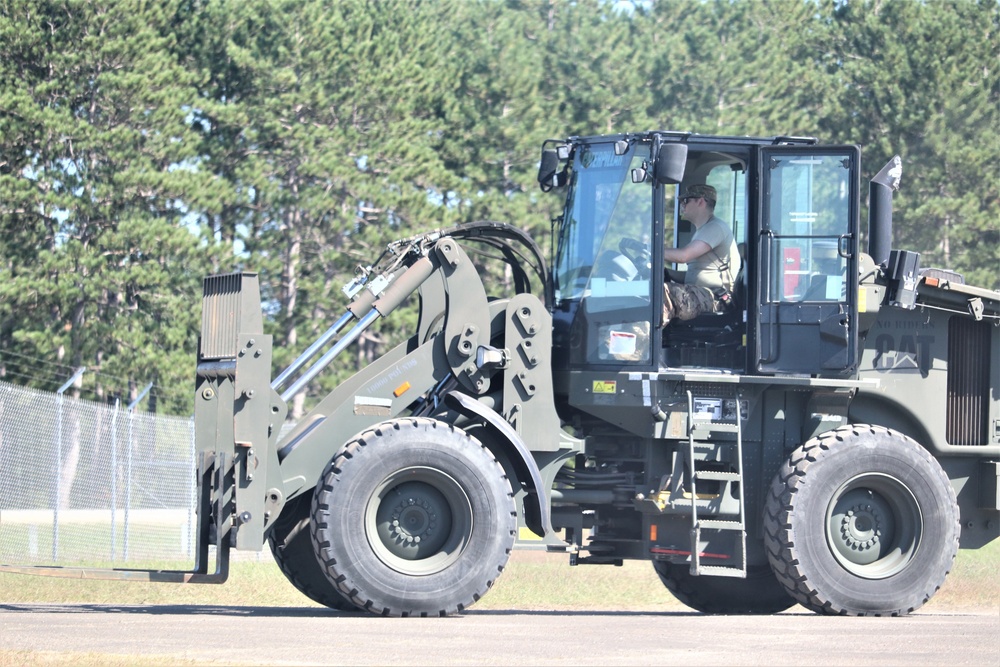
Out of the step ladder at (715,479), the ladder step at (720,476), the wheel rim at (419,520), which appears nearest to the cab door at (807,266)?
the step ladder at (715,479)

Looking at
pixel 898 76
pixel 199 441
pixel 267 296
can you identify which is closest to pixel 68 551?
pixel 199 441

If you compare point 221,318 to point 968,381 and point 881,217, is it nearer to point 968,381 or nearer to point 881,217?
point 881,217

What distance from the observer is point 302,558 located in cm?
1226

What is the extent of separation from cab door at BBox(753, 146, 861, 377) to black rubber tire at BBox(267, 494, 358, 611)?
368 centimetres

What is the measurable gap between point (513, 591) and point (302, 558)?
4.53 m

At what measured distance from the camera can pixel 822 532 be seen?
12.0m

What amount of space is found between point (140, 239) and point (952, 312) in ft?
82.0

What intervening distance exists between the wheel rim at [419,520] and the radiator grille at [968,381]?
4.34 m

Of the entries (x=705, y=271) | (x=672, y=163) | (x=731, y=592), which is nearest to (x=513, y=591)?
(x=731, y=592)

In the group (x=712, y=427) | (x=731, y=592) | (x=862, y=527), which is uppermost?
(x=712, y=427)

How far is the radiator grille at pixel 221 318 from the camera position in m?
11.6

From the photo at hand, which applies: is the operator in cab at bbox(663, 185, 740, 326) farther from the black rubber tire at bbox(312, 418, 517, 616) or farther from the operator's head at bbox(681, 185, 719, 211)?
the black rubber tire at bbox(312, 418, 517, 616)

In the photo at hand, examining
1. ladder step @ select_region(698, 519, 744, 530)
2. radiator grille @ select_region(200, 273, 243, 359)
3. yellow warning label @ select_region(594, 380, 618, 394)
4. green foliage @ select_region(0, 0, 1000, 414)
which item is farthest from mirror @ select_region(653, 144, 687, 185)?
green foliage @ select_region(0, 0, 1000, 414)

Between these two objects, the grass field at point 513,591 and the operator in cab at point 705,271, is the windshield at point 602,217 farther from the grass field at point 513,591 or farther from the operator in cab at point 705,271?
the grass field at point 513,591
